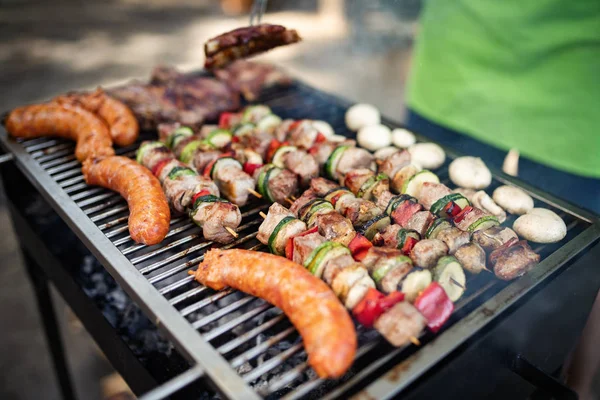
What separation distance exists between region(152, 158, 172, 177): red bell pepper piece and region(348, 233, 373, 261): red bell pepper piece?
1426mm

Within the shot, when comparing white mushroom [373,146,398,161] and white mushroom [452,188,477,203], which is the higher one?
white mushroom [373,146,398,161]

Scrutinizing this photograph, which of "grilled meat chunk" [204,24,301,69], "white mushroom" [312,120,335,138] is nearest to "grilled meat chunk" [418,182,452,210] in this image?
"white mushroom" [312,120,335,138]

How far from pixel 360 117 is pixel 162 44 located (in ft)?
34.4

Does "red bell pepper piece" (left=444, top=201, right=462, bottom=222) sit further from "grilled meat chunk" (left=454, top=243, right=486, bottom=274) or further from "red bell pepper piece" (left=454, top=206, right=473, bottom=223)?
"grilled meat chunk" (left=454, top=243, right=486, bottom=274)

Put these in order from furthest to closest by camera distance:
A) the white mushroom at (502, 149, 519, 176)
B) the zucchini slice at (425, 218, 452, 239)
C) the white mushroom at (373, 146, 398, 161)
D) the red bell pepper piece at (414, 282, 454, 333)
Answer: the white mushroom at (502, 149, 519, 176) < the white mushroom at (373, 146, 398, 161) < the zucchini slice at (425, 218, 452, 239) < the red bell pepper piece at (414, 282, 454, 333)

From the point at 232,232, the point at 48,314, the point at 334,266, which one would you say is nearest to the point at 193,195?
the point at 232,232

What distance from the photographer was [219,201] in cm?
287

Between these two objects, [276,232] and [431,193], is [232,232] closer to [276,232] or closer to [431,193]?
[276,232]

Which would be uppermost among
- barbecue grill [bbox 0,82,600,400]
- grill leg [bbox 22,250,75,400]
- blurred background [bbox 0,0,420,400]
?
barbecue grill [bbox 0,82,600,400]

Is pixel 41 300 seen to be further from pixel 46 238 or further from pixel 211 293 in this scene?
pixel 211 293

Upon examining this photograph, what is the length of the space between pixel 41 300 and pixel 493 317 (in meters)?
3.63

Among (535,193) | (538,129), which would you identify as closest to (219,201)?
(535,193)

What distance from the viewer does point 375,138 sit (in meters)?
3.65

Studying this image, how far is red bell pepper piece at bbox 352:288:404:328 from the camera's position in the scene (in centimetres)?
220
